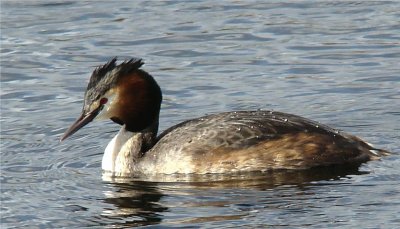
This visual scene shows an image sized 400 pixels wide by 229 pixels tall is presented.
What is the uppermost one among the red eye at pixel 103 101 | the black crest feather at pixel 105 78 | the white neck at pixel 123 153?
the black crest feather at pixel 105 78

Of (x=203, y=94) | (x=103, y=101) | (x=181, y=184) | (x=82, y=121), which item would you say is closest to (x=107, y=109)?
(x=103, y=101)

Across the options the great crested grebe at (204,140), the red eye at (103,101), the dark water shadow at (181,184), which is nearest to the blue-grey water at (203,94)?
the dark water shadow at (181,184)

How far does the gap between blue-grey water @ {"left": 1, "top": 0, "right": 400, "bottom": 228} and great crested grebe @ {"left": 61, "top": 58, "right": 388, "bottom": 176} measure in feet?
0.60

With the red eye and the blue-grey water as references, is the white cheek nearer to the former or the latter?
the red eye

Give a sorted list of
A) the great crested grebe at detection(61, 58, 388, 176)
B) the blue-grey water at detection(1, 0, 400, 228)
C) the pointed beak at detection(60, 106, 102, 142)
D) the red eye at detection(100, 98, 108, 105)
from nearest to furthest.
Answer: the blue-grey water at detection(1, 0, 400, 228)
the great crested grebe at detection(61, 58, 388, 176)
the pointed beak at detection(60, 106, 102, 142)
the red eye at detection(100, 98, 108, 105)

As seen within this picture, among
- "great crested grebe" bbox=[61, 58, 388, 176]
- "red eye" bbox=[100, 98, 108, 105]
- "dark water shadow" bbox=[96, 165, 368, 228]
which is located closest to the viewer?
"dark water shadow" bbox=[96, 165, 368, 228]

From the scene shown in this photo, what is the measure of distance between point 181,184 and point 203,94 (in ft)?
10.0

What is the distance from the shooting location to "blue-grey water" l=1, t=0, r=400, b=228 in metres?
11.1

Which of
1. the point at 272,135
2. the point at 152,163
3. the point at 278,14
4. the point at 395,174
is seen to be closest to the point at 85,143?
the point at 152,163

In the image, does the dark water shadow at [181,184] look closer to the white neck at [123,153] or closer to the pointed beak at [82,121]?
the white neck at [123,153]

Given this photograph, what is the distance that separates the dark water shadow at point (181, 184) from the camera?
11.3 metres

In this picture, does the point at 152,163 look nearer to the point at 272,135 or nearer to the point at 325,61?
the point at 272,135

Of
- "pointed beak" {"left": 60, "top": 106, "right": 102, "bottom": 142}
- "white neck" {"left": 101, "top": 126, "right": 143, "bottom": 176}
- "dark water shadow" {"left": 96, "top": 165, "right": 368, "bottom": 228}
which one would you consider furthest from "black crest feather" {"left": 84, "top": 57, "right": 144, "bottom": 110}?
"dark water shadow" {"left": 96, "top": 165, "right": 368, "bottom": 228}

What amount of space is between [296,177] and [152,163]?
4.41 feet
